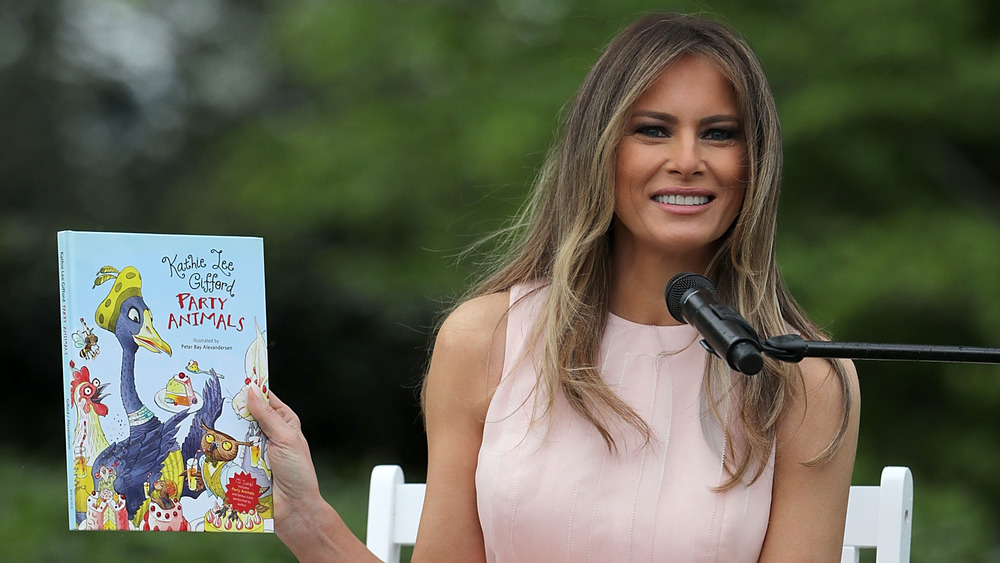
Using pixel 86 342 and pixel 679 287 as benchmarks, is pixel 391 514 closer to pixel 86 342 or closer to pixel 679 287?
pixel 86 342

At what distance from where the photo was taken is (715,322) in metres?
1.69

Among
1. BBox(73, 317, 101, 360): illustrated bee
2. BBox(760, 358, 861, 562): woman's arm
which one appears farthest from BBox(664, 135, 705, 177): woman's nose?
BBox(73, 317, 101, 360): illustrated bee

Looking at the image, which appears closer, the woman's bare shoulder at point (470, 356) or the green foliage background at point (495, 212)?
the woman's bare shoulder at point (470, 356)

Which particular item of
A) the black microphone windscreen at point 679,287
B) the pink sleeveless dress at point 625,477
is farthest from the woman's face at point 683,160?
the black microphone windscreen at point 679,287

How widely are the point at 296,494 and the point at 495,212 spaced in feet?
13.1

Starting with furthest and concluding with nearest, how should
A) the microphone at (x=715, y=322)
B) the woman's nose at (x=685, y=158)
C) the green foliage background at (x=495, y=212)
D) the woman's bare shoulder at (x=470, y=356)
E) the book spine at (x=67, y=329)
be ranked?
the green foliage background at (x=495, y=212)
the woman's bare shoulder at (x=470, y=356)
the woman's nose at (x=685, y=158)
the book spine at (x=67, y=329)
the microphone at (x=715, y=322)

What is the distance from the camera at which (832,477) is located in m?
2.53

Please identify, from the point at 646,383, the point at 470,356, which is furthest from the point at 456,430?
the point at 646,383

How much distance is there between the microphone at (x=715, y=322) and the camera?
63.0 inches

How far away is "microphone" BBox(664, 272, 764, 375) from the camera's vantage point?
1.60 meters

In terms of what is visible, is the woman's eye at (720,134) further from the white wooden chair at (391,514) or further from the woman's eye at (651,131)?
the white wooden chair at (391,514)

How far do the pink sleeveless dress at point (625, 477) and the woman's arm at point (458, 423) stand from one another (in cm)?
5

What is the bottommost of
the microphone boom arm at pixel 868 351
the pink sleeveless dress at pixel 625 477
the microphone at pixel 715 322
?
the pink sleeveless dress at pixel 625 477

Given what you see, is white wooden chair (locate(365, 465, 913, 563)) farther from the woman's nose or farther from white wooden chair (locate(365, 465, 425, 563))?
the woman's nose
